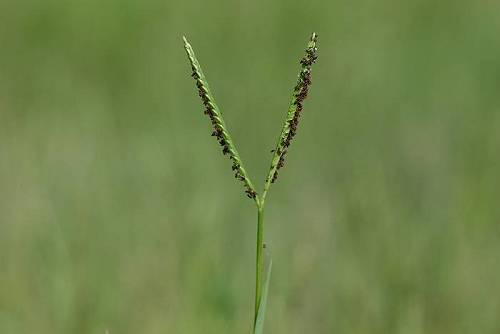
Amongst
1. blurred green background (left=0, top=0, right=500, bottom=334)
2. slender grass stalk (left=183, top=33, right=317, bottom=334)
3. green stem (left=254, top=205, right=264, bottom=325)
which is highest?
blurred green background (left=0, top=0, right=500, bottom=334)

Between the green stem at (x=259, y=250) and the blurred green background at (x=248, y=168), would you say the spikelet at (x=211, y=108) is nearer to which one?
the green stem at (x=259, y=250)

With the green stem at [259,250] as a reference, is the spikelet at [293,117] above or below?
above

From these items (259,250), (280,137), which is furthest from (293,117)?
(259,250)

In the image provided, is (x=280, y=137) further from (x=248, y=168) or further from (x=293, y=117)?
(x=248, y=168)

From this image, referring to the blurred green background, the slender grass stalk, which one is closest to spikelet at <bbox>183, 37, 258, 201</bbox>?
the slender grass stalk

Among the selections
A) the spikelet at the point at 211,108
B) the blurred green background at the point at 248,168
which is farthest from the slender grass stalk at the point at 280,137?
the blurred green background at the point at 248,168

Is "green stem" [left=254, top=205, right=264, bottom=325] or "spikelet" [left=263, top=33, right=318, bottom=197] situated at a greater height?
"spikelet" [left=263, top=33, right=318, bottom=197]

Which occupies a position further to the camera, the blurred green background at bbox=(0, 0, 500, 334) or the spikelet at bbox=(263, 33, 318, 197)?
the blurred green background at bbox=(0, 0, 500, 334)

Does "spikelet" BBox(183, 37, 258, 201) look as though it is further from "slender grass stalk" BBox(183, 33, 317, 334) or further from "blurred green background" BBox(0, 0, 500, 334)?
"blurred green background" BBox(0, 0, 500, 334)

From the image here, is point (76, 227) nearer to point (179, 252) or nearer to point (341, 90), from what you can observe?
point (179, 252)
